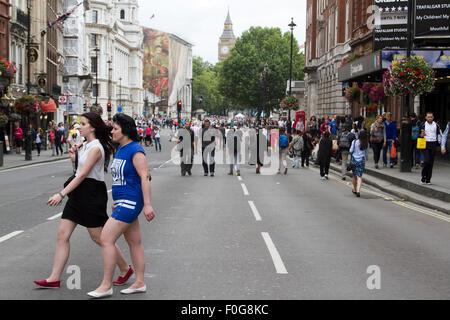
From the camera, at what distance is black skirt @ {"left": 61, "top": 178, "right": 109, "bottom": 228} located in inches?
261

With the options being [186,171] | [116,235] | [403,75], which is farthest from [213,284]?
[186,171]

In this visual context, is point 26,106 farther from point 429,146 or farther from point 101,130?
point 101,130

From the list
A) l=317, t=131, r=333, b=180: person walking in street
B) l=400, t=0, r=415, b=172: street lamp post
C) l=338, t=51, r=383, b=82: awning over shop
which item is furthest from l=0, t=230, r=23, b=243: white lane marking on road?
l=338, t=51, r=383, b=82: awning over shop

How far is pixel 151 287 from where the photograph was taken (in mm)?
6801

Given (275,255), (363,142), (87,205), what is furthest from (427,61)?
(87,205)

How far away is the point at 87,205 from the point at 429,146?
42.0ft

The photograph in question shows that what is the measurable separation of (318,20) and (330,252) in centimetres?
5416

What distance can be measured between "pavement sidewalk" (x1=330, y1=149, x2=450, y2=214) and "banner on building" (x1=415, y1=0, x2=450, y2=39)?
207 inches

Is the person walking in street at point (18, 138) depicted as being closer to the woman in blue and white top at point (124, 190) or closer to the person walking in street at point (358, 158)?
the person walking in street at point (358, 158)

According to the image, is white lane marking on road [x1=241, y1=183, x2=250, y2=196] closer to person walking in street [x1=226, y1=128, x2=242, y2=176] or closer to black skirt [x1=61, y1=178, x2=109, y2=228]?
person walking in street [x1=226, y1=128, x2=242, y2=176]

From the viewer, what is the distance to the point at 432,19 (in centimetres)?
2614

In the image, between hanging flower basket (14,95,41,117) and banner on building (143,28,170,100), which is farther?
banner on building (143,28,170,100)

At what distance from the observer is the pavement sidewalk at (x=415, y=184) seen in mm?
15366

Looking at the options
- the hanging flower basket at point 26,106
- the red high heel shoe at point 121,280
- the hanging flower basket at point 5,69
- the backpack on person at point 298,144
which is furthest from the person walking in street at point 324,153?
the hanging flower basket at point 26,106
